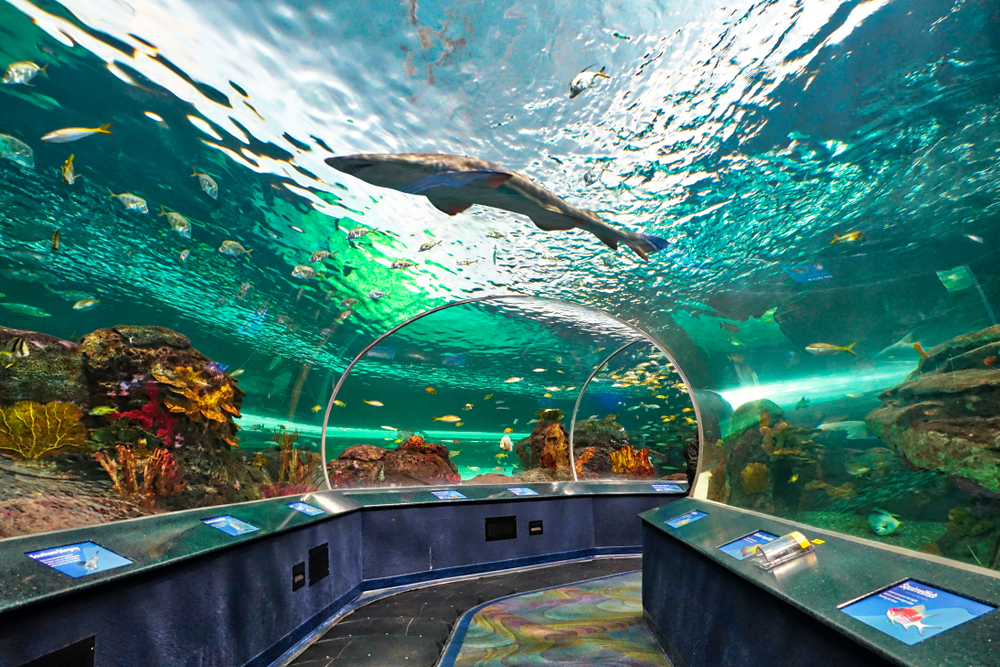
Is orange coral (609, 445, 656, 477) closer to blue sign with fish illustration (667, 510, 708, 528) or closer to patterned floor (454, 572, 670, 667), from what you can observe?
patterned floor (454, 572, 670, 667)

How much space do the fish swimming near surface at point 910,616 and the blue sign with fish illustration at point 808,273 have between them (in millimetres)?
2987

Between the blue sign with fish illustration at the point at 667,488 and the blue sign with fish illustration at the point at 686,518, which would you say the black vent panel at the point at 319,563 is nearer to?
the blue sign with fish illustration at the point at 686,518

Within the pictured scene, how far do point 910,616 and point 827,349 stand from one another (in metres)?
3.21

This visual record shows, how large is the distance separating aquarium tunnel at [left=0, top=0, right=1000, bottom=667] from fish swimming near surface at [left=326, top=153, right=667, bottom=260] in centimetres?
4

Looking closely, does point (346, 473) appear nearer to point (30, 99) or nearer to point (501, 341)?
point (501, 341)

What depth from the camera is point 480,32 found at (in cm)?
298

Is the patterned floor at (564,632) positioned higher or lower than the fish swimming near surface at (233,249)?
lower

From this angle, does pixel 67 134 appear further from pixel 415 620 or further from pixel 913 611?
pixel 913 611

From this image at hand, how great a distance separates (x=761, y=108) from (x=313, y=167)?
3928 millimetres

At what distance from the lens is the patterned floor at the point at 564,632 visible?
348cm

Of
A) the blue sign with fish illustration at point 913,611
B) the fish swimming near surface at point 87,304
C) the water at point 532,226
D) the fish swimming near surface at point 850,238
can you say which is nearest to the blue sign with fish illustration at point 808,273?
the water at point 532,226

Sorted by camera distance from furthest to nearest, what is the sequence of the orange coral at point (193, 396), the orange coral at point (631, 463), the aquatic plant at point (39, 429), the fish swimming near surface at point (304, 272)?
the orange coral at point (631, 463) < the fish swimming near surface at point (304, 272) < the orange coral at point (193, 396) < the aquatic plant at point (39, 429)

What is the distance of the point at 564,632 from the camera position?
4.05m

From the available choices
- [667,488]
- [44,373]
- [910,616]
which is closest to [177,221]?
[44,373]
